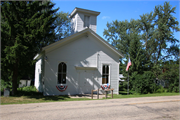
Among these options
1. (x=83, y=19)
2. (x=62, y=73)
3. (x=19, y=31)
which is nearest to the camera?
(x=19, y=31)

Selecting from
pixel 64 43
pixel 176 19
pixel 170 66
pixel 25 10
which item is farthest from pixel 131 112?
pixel 176 19

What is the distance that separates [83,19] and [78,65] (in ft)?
19.2

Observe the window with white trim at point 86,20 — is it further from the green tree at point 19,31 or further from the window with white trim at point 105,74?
the green tree at point 19,31

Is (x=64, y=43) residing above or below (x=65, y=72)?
above

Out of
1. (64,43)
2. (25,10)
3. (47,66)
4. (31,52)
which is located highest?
(25,10)

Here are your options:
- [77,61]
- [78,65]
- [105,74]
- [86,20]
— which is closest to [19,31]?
[77,61]

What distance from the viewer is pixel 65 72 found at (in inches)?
567

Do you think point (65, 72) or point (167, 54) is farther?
point (167, 54)

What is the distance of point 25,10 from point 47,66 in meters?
4.83

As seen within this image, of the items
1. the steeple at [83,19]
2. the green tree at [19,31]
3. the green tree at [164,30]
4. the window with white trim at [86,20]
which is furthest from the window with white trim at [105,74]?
the green tree at [164,30]

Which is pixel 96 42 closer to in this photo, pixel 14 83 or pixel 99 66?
pixel 99 66

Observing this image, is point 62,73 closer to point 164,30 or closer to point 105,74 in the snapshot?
point 105,74

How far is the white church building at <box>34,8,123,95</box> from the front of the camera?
45.4 ft

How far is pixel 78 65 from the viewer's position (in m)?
14.8
